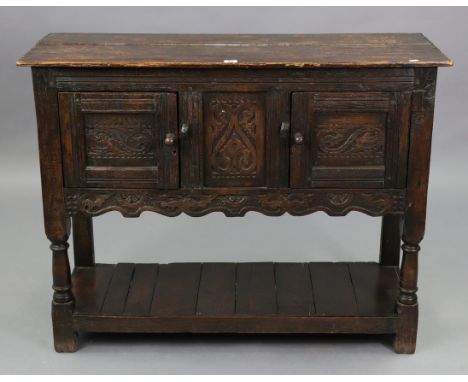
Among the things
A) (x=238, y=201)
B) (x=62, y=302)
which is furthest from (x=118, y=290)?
(x=238, y=201)

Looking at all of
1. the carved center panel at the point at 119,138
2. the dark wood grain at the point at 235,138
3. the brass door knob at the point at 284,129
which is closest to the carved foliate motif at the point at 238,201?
the dark wood grain at the point at 235,138

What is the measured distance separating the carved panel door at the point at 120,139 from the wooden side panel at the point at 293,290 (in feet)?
2.55

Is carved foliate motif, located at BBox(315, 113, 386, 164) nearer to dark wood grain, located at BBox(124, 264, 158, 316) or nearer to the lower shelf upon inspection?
the lower shelf

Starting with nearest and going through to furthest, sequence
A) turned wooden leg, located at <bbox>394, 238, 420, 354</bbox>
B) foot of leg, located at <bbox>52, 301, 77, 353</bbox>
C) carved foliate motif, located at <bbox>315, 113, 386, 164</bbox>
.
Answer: carved foliate motif, located at <bbox>315, 113, 386, 164</bbox>, turned wooden leg, located at <bbox>394, 238, 420, 354</bbox>, foot of leg, located at <bbox>52, 301, 77, 353</bbox>

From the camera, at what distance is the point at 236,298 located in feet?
15.1

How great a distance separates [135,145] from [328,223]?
5.81 ft

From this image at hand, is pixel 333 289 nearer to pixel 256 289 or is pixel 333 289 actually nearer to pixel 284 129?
pixel 256 289

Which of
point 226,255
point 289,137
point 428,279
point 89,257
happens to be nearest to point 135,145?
point 289,137

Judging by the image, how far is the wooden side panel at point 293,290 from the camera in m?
4.49

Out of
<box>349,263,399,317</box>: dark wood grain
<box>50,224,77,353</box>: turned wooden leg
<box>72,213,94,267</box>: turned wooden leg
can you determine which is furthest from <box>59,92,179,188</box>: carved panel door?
<box>349,263,399,317</box>: dark wood grain

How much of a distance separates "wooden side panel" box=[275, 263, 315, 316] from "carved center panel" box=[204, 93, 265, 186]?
25.1 inches

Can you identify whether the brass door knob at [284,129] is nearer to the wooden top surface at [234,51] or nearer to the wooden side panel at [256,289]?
the wooden top surface at [234,51]

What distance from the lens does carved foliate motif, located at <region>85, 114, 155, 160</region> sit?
13.4ft

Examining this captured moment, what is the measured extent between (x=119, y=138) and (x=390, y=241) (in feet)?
4.81
